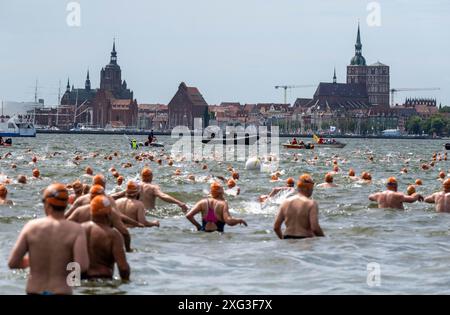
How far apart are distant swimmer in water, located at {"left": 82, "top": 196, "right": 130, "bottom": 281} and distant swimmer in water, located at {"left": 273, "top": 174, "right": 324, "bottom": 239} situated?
200 inches

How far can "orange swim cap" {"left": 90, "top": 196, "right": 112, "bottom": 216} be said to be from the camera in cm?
1312

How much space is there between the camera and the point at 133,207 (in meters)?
19.2

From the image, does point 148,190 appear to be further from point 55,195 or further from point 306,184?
point 55,195

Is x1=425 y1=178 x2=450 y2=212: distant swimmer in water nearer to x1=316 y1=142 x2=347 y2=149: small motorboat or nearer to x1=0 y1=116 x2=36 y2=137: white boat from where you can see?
x1=316 y1=142 x2=347 y2=149: small motorboat

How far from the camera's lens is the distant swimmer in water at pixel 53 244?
11555 mm

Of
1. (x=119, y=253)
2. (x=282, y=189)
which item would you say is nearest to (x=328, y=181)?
(x=282, y=189)

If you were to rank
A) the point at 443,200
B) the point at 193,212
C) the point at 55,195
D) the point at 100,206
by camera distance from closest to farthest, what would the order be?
1. the point at 55,195
2. the point at 100,206
3. the point at 193,212
4. the point at 443,200

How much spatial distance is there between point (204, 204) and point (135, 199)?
1.83m

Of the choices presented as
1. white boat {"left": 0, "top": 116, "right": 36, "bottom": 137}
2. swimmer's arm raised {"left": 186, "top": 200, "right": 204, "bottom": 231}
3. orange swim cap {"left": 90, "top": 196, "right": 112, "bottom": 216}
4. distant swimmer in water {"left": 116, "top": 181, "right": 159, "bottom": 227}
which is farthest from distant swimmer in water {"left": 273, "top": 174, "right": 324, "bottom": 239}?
white boat {"left": 0, "top": 116, "right": 36, "bottom": 137}

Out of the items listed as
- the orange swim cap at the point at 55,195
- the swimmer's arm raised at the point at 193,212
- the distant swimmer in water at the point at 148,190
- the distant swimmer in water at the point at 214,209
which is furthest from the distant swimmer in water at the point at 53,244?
the distant swimmer in water at the point at 148,190

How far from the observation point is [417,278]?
17094 mm

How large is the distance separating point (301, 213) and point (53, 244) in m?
7.72
